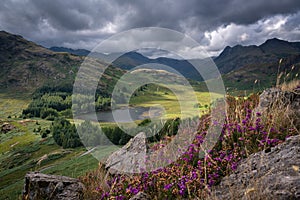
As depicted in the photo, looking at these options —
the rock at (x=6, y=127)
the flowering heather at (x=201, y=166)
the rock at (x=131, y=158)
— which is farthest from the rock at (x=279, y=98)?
the rock at (x=6, y=127)

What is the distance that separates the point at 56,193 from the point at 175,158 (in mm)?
3959

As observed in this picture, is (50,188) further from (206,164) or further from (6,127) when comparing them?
(6,127)

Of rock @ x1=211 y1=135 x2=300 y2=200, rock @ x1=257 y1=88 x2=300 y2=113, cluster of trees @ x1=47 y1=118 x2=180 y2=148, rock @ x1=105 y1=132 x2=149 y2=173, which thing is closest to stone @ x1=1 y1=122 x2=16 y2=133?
cluster of trees @ x1=47 y1=118 x2=180 y2=148

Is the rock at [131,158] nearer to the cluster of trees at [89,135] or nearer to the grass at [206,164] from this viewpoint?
the grass at [206,164]

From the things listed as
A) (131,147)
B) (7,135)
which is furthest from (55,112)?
(131,147)

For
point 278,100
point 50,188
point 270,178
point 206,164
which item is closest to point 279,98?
point 278,100

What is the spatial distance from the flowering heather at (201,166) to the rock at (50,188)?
1.55 ft

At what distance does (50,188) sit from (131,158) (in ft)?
10.2

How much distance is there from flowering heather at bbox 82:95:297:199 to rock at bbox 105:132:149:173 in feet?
3.00

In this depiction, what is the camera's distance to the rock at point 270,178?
3.59 meters

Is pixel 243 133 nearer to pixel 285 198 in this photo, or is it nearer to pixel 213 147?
pixel 213 147

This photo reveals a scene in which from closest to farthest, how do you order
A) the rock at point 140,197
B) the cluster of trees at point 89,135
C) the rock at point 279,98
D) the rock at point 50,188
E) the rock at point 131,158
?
the rock at point 140,197, the rock at point 50,188, the rock at point 131,158, the rock at point 279,98, the cluster of trees at point 89,135

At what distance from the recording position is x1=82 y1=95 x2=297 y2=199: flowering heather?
5.36 meters

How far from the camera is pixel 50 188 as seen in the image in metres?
7.24
